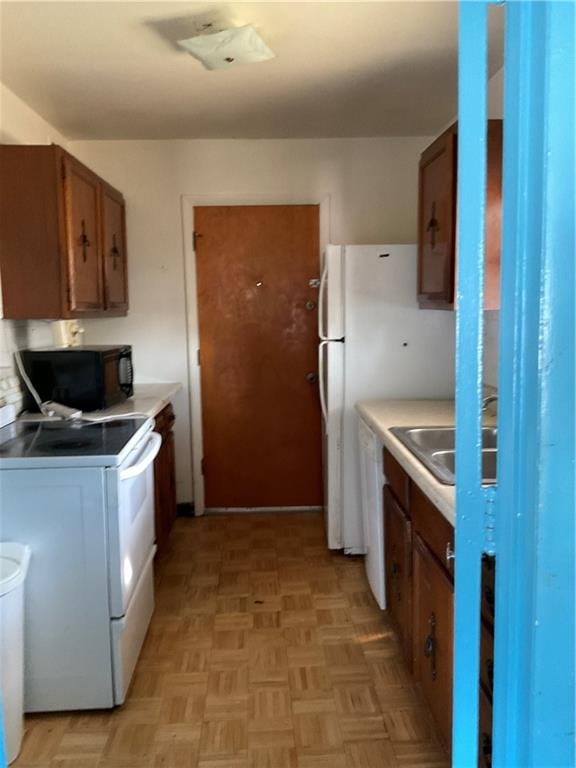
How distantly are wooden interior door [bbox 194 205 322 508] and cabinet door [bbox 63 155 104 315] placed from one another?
2.85 ft

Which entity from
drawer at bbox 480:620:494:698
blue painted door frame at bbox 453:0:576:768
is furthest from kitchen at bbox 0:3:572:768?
blue painted door frame at bbox 453:0:576:768

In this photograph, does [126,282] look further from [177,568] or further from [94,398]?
[177,568]

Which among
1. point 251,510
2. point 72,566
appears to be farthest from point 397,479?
point 251,510

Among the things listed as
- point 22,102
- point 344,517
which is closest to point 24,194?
point 22,102

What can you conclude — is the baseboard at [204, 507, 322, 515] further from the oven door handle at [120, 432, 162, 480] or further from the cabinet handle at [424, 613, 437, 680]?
the cabinet handle at [424, 613, 437, 680]

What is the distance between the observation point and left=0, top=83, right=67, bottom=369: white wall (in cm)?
272

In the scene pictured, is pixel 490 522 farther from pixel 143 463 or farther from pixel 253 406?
pixel 253 406

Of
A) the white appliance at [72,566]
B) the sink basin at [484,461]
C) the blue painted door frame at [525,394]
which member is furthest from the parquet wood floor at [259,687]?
the blue painted door frame at [525,394]

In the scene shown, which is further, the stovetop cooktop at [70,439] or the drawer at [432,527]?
the stovetop cooktop at [70,439]

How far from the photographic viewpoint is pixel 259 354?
3.88 metres

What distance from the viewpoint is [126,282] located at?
372 centimetres

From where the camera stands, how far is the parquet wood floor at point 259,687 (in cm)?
187

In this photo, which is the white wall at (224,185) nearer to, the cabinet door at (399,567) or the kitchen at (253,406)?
the kitchen at (253,406)

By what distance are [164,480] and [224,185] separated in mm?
1812
